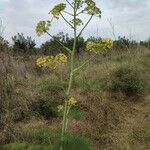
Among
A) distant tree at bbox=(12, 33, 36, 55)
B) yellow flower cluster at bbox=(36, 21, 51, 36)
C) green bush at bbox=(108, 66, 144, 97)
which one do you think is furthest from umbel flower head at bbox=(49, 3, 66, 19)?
distant tree at bbox=(12, 33, 36, 55)

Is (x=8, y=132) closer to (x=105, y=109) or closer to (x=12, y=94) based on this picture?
(x=12, y=94)

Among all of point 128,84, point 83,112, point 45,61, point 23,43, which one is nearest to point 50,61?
point 45,61

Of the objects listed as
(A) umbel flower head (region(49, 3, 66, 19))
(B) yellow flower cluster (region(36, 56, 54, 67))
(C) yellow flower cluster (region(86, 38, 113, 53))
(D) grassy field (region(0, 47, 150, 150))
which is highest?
(A) umbel flower head (region(49, 3, 66, 19))

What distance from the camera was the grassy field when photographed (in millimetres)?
7559

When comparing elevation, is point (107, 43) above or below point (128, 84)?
above

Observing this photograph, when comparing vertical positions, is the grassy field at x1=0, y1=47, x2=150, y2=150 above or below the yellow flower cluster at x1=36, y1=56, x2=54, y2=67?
below

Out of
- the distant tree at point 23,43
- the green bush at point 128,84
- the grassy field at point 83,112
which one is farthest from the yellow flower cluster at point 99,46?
the distant tree at point 23,43

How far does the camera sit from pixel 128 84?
12125 millimetres

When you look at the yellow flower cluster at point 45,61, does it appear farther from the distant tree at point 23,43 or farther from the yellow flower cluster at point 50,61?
the distant tree at point 23,43

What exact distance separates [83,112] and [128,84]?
275cm

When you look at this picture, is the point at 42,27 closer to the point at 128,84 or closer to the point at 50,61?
the point at 50,61

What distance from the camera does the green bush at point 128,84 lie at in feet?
39.6

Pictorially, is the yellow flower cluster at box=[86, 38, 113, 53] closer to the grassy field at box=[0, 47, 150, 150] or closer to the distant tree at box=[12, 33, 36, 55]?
the grassy field at box=[0, 47, 150, 150]

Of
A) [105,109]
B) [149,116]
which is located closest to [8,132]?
[105,109]
